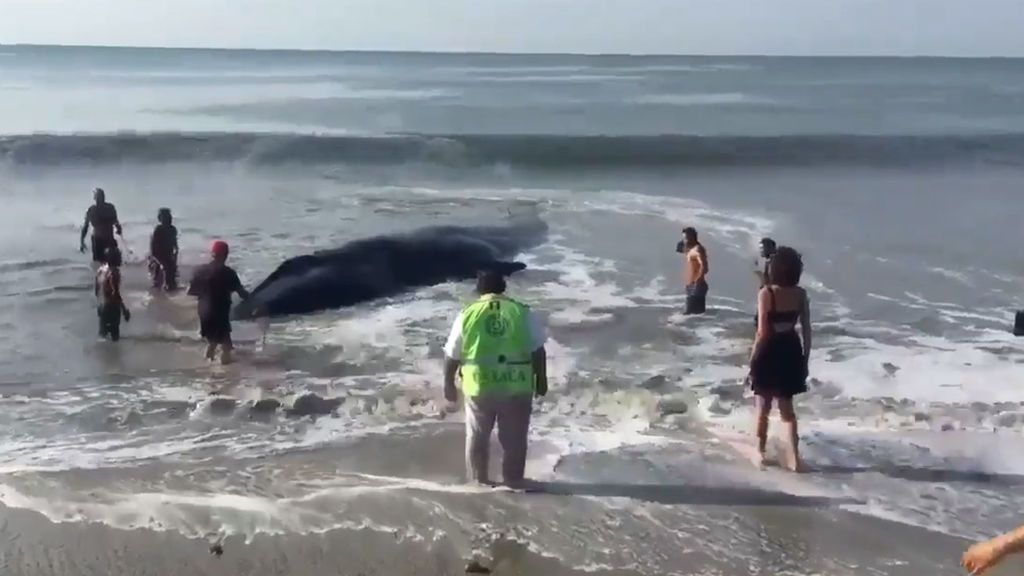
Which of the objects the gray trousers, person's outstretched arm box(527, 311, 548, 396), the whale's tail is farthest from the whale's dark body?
person's outstretched arm box(527, 311, 548, 396)

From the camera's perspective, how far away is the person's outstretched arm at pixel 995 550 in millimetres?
4277

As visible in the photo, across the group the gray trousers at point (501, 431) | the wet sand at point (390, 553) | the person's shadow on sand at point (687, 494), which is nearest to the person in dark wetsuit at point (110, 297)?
the wet sand at point (390, 553)

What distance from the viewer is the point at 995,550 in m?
4.35

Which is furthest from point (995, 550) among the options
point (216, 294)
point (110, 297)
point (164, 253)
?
point (164, 253)

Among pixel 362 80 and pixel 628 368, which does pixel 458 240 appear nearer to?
pixel 628 368

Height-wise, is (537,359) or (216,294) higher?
(537,359)

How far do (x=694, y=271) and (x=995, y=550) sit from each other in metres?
9.47

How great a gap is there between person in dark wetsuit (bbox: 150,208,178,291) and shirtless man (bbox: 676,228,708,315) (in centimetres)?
681

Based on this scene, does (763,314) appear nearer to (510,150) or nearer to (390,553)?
(390,553)

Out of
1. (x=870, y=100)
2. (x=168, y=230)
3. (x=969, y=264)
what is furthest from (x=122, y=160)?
(x=870, y=100)

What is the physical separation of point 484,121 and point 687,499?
4849 centimetres

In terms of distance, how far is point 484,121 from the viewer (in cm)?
5481

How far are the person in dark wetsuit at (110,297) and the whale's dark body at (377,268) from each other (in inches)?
66.9

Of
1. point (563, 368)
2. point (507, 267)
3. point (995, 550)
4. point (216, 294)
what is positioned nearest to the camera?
point (995, 550)
